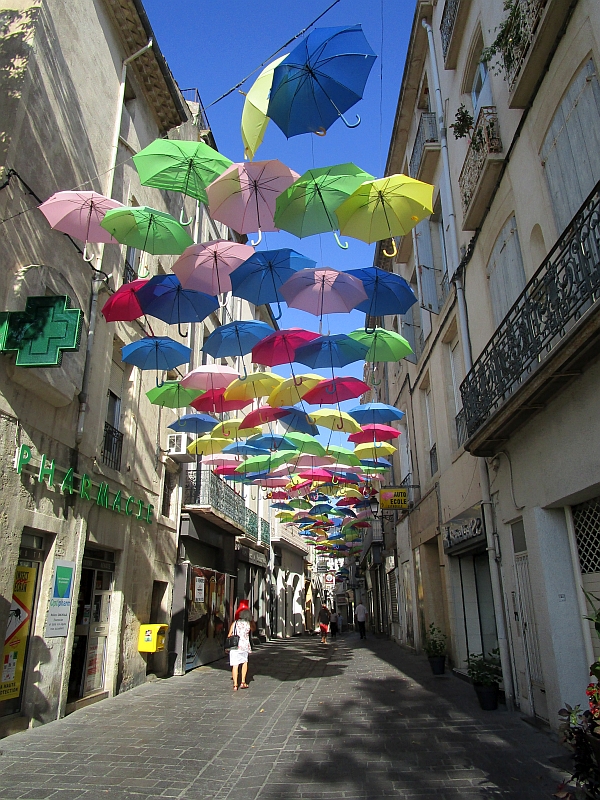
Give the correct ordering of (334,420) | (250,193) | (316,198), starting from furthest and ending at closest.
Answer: (334,420) → (250,193) → (316,198)

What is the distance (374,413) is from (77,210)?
7635 millimetres

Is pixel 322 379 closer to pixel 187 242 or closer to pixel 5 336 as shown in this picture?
pixel 187 242

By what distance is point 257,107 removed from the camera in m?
5.98

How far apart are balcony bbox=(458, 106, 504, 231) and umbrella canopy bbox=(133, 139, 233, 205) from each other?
4361 millimetres

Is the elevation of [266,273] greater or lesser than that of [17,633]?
greater

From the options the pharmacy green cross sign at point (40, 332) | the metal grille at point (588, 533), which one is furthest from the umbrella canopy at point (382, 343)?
the pharmacy green cross sign at point (40, 332)

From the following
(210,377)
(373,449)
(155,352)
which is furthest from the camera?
(373,449)

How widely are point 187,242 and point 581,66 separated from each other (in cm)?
512

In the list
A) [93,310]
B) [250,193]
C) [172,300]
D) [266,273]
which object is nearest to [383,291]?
[266,273]

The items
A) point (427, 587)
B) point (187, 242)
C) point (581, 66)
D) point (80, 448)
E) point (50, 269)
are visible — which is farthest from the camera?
point (427, 587)

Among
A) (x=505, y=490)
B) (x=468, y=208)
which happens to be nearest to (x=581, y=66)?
(x=468, y=208)

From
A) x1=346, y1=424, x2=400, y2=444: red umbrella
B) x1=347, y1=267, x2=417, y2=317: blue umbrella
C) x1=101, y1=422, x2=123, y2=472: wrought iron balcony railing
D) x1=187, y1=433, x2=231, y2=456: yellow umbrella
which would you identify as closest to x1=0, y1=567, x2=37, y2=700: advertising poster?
x1=101, y1=422, x2=123, y2=472: wrought iron balcony railing

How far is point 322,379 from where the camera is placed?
33.9ft

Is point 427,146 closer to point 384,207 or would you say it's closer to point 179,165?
point 384,207
